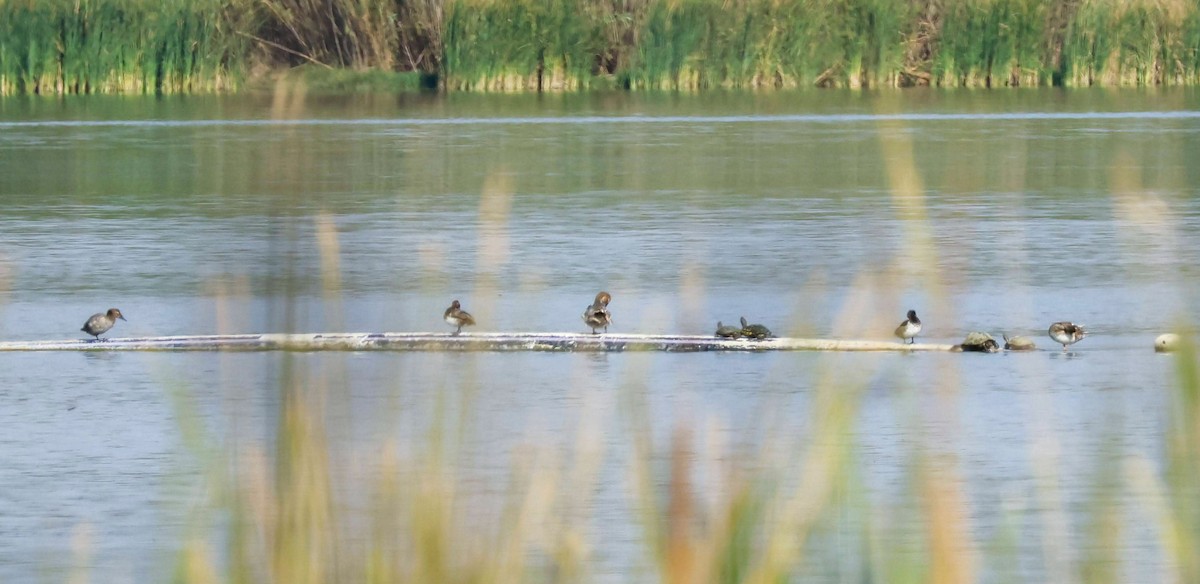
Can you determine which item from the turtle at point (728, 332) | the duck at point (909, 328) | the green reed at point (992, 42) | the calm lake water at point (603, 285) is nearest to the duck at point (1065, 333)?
the calm lake water at point (603, 285)

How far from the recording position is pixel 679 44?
28.8 metres

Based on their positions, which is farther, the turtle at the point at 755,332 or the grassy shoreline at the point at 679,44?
the grassy shoreline at the point at 679,44

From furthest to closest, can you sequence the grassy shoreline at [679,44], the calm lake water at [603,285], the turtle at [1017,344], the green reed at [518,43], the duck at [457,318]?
the green reed at [518,43] < the grassy shoreline at [679,44] < the duck at [457,318] < the turtle at [1017,344] < the calm lake water at [603,285]

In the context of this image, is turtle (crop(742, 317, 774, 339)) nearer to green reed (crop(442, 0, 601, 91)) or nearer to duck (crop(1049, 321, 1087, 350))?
duck (crop(1049, 321, 1087, 350))

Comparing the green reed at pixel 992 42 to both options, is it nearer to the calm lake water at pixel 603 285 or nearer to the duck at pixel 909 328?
the calm lake water at pixel 603 285

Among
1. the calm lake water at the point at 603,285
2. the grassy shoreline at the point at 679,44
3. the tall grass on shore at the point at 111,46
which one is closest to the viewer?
the calm lake water at the point at 603,285

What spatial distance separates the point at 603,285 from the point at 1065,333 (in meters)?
2.89

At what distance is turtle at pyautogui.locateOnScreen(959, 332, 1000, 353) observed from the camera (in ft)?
27.5

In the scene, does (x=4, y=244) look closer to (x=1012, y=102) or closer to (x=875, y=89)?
(x=1012, y=102)

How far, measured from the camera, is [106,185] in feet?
56.5

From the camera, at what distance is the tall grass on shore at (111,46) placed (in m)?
27.8

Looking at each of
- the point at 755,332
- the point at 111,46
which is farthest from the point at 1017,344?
the point at 111,46

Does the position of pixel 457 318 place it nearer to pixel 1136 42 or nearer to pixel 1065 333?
pixel 1065 333

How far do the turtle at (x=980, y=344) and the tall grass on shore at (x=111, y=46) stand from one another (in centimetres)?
2096
